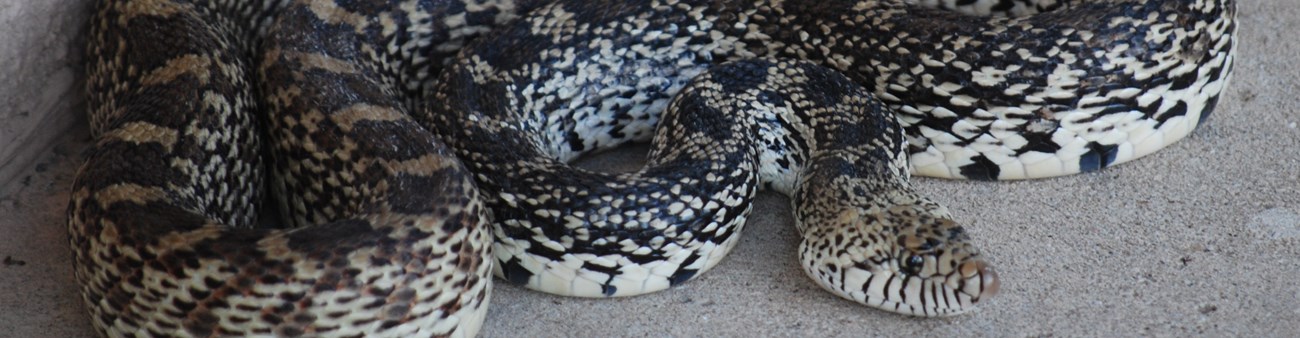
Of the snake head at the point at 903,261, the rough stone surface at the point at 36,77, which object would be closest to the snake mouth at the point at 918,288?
the snake head at the point at 903,261

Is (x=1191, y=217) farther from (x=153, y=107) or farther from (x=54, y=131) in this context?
(x=54, y=131)

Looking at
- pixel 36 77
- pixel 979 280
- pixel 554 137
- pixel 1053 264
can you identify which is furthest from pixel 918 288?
pixel 36 77

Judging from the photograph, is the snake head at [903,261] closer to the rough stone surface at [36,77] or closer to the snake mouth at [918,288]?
the snake mouth at [918,288]

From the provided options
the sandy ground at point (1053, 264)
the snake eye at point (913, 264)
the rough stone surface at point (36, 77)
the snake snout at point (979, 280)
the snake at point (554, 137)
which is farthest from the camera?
the rough stone surface at point (36, 77)

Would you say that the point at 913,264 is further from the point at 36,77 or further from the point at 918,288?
the point at 36,77

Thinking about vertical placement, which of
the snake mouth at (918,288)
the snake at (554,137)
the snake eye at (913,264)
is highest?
the snake at (554,137)

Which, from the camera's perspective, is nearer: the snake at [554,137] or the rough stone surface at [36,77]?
the snake at [554,137]

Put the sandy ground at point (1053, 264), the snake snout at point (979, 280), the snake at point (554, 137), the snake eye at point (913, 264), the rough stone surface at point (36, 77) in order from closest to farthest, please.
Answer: the snake at point (554, 137) → the snake snout at point (979, 280) → the snake eye at point (913, 264) → the sandy ground at point (1053, 264) → the rough stone surface at point (36, 77)

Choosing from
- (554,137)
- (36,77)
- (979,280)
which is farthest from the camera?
(554,137)
